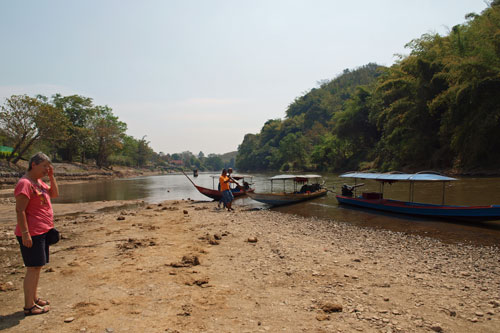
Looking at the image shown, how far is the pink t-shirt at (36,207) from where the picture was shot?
420cm

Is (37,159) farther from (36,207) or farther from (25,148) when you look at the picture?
(25,148)

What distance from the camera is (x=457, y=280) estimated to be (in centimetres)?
609

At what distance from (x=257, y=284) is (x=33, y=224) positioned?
4105mm

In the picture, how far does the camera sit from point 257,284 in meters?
5.80

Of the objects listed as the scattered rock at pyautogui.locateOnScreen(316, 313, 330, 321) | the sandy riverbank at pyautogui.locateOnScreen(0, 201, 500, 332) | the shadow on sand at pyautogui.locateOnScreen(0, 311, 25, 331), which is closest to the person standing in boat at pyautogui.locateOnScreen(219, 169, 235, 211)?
the sandy riverbank at pyautogui.locateOnScreen(0, 201, 500, 332)

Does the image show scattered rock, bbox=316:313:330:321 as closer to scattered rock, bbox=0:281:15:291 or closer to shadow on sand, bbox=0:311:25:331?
shadow on sand, bbox=0:311:25:331

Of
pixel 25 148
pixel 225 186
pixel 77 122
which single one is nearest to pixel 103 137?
pixel 77 122

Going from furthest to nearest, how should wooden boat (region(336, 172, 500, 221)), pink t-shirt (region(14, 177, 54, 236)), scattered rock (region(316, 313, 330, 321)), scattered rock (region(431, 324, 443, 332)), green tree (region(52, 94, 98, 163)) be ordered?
1. green tree (region(52, 94, 98, 163))
2. wooden boat (region(336, 172, 500, 221))
3. scattered rock (region(316, 313, 330, 321))
4. pink t-shirt (region(14, 177, 54, 236))
5. scattered rock (region(431, 324, 443, 332))

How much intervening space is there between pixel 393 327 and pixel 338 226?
8718 millimetres

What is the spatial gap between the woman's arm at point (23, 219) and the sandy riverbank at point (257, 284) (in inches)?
49.5

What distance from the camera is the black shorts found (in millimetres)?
4266

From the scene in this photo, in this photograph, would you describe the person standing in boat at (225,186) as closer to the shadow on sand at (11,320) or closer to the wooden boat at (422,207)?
the wooden boat at (422,207)

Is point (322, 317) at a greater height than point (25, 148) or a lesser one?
lesser

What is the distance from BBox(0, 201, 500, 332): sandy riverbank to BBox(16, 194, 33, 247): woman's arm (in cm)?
126
